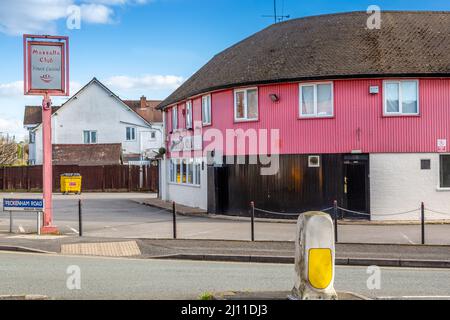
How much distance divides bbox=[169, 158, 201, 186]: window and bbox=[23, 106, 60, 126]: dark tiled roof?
Answer: 36.7m

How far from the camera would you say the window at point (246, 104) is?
2420 centimetres

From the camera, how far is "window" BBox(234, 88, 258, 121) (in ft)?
79.4

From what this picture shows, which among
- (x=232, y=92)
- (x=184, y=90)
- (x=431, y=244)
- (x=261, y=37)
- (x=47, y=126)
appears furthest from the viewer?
(x=184, y=90)

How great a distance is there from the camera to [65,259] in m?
13.6

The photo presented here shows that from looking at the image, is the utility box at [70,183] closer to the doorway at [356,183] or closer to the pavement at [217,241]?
the pavement at [217,241]

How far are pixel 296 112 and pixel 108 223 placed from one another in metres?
7.97

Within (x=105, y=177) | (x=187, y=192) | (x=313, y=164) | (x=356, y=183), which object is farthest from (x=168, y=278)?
(x=105, y=177)

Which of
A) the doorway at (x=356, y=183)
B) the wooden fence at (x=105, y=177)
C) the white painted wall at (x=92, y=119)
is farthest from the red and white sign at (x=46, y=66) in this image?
the white painted wall at (x=92, y=119)

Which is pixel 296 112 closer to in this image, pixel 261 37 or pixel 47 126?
pixel 261 37

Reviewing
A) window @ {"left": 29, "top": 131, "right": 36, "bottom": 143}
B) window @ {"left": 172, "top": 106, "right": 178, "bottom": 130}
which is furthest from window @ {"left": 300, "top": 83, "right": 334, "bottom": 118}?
window @ {"left": 29, "top": 131, "right": 36, "bottom": 143}

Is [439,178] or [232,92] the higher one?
[232,92]

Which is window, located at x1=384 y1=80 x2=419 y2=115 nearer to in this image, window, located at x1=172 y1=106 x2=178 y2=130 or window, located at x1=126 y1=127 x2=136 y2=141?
window, located at x1=172 y1=106 x2=178 y2=130

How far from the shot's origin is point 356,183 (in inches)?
884
